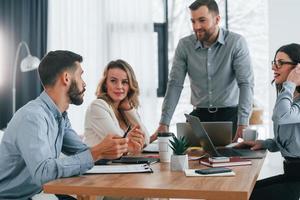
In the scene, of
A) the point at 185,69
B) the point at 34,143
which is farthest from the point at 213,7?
the point at 34,143

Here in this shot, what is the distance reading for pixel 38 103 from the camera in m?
1.86

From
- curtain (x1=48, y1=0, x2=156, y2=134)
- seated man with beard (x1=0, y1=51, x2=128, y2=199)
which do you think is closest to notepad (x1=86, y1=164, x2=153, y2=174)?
seated man with beard (x1=0, y1=51, x2=128, y2=199)

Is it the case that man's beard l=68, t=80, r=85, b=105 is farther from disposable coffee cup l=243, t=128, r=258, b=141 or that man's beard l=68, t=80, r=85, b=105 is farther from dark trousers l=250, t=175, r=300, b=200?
disposable coffee cup l=243, t=128, r=258, b=141

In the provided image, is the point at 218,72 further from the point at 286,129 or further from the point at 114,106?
the point at 286,129

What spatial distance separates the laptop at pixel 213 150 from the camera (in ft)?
6.64

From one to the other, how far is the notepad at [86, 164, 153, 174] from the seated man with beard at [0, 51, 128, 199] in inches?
1.9

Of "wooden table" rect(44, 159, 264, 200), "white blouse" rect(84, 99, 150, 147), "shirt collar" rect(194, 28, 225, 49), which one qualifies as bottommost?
"wooden table" rect(44, 159, 264, 200)

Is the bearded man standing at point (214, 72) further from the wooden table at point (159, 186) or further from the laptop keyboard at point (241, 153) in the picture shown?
the wooden table at point (159, 186)

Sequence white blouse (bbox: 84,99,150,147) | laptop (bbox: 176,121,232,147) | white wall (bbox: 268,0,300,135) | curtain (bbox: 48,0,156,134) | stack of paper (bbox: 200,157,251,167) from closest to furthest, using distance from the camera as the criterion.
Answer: stack of paper (bbox: 200,157,251,167)
laptop (bbox: 176,121,232,147)
white blouse (bbox: 84,99,150,147)
white wall (bbox: 268,0,300,135)
curtain (bbox: 48,0,156,134)

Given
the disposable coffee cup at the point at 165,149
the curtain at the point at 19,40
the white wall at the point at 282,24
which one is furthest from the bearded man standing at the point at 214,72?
the curtain at the point at 19,40

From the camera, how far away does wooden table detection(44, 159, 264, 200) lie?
4.58ft

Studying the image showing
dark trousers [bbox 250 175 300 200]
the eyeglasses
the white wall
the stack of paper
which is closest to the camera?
the stack of paper

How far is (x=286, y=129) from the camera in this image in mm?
2211

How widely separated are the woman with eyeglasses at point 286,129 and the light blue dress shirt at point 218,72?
729 millimetres
